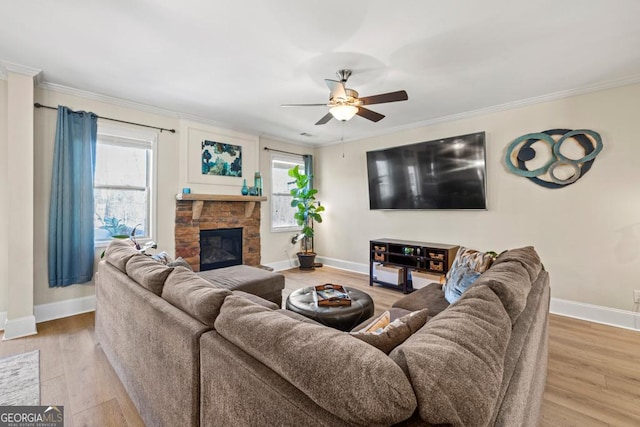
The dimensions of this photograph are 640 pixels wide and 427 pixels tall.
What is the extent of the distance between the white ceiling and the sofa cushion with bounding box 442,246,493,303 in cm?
176

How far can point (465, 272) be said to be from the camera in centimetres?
231

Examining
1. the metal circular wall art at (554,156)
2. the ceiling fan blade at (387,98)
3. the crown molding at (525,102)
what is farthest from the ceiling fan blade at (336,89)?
the metal circular wall art at (554,156)

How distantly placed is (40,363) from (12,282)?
107cm

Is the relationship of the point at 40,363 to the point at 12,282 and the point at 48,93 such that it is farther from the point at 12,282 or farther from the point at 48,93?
the point at 48,93

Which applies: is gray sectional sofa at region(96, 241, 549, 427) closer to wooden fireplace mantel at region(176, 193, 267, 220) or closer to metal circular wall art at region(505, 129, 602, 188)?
metal circular wall art at region(505, 129, 602, 188)

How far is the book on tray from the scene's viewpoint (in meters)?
2.38

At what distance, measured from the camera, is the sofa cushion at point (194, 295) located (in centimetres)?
124

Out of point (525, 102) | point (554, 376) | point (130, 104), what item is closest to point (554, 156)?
point (525, 102)

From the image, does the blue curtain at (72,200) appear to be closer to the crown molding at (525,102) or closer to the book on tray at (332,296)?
the book on tray at (332,296)

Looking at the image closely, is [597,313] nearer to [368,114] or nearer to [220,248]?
[368,114]

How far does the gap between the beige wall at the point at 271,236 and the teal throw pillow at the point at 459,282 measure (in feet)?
11.8

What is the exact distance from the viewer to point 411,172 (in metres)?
4.52

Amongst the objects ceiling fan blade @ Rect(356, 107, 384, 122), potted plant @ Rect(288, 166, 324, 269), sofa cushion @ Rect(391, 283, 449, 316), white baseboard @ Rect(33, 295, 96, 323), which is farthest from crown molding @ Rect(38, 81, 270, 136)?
sofa cushion @ Rect(391, 283, 449, 316)

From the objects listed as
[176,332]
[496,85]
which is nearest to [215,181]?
[176,332]
